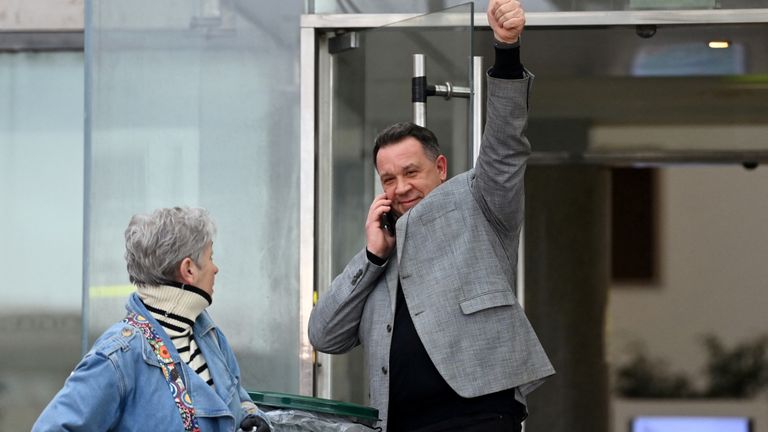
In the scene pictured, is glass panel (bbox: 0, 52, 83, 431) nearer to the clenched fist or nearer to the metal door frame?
the metal door frame

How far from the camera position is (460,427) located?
3578 millimetres

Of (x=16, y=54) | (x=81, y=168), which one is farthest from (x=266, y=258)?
(x=16, y=54)

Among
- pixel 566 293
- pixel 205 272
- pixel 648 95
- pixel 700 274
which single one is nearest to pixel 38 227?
pixel 205 272

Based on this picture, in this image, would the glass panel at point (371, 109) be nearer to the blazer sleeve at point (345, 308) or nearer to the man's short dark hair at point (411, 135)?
the man's short dark hair at point (411, 135)

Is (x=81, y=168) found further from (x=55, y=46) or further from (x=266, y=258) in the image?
(x=266, y=258)

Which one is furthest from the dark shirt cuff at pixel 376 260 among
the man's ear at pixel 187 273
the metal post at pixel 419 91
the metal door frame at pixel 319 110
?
the metal door frame at pixel 319 110

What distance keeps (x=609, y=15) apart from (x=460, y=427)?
2629mm

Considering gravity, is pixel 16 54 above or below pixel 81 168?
above

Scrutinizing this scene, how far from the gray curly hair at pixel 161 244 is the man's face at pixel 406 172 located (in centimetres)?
70

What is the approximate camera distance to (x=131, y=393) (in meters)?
3.19

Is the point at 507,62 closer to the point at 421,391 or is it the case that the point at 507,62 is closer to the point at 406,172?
the point at 406,172

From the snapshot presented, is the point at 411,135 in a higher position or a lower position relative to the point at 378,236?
higher

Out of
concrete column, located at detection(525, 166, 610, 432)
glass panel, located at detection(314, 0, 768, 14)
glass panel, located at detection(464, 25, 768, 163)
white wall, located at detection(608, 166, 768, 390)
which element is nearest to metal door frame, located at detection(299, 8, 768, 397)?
glass panel, located at detection(314, 0, 768, 14)

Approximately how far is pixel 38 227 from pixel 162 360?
12.0 feet
